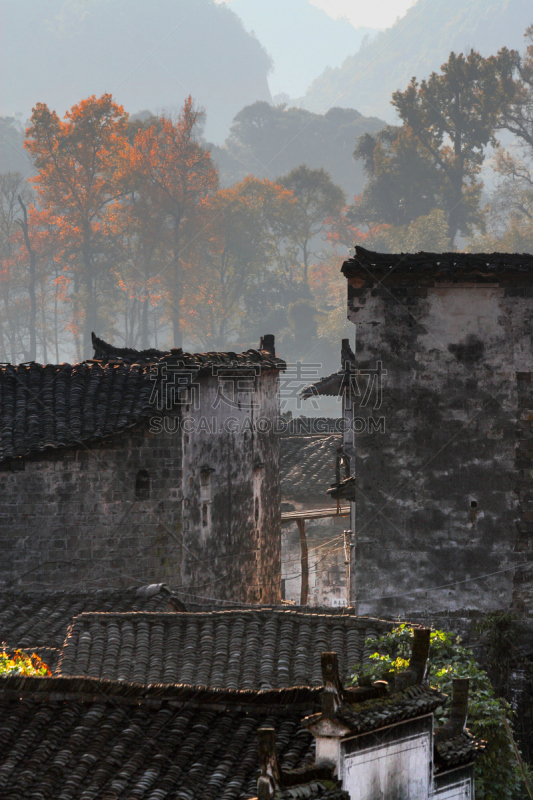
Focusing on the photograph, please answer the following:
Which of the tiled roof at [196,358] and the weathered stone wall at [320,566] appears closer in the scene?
the tiled roof at [196,358]

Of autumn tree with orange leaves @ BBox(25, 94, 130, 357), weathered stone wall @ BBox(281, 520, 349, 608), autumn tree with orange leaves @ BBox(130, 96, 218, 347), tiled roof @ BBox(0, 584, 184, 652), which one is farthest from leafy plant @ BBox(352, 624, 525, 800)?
autumn tree with orange leaves @ BBox(25, 94, 130, 357)

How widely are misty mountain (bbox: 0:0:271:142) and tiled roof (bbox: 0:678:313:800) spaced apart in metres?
104

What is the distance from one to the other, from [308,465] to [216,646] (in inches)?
670

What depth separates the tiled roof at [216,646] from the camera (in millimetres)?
11219

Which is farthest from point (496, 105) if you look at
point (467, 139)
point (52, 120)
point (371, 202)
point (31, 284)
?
point (31, 284)

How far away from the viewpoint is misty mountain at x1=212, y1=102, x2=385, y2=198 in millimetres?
75438

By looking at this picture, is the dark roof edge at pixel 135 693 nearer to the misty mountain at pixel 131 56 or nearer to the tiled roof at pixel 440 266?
the tiled roof at pixel 440 266

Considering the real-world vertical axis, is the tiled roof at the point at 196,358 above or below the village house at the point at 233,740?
above

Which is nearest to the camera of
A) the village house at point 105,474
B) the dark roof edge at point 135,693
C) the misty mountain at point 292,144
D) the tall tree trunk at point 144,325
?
the dark roof edge at point 135,693

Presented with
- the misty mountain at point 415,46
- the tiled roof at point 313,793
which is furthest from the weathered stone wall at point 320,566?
the misty mountain at point 415,46

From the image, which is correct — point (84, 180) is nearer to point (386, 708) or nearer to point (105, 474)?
point (105, 474)

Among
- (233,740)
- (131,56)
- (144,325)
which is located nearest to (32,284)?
(144,325)

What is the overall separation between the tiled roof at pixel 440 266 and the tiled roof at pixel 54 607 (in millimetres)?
5577

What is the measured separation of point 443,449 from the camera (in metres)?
14.2
